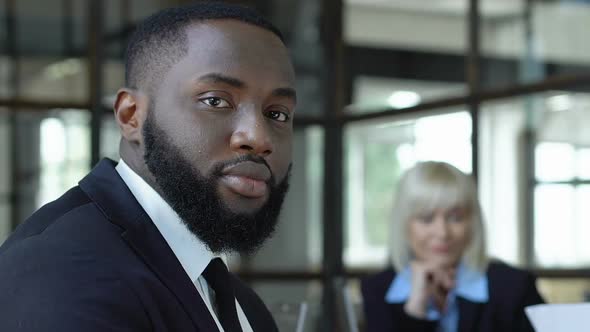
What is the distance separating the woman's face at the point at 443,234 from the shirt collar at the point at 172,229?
1.81 metres

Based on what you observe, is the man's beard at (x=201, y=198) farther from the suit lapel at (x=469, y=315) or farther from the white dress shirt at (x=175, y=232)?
the suit lapel at (x=469, y=315)

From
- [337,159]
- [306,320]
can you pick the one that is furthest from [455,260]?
[337,159]

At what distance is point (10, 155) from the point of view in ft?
15.7

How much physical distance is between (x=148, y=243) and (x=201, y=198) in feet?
0.33

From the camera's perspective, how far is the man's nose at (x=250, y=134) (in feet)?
4.01

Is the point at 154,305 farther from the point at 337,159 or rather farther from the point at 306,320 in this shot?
the point at 337,159

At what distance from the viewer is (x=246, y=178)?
124 centimetres

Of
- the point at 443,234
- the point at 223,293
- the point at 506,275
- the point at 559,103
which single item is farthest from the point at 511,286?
the point at 223,293

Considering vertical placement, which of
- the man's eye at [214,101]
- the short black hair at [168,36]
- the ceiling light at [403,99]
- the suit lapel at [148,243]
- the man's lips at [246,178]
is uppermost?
the ceiling light at [403,99]

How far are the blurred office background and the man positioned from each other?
8.56 feet

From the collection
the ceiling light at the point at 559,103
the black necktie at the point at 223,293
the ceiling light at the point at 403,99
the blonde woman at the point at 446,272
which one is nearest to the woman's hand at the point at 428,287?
the blonde woman at the point at 446,272

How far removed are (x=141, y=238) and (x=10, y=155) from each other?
3.83 m

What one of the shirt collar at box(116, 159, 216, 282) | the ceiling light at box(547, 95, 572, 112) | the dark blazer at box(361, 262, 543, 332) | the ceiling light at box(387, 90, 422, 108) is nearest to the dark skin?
the shirt collar at box(116, 159, 216, 282)

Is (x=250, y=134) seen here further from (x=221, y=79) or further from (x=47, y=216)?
(x=47, y=216)
